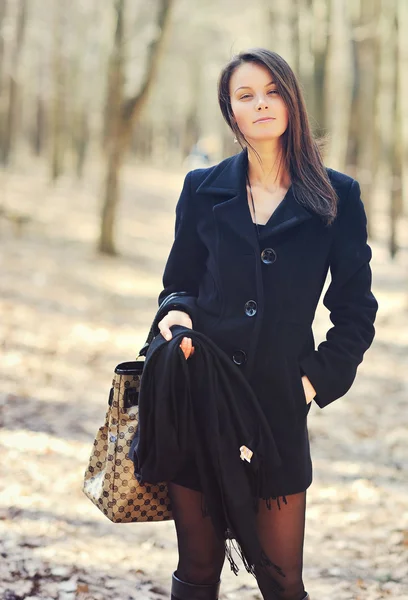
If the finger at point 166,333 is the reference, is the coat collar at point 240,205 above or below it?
above

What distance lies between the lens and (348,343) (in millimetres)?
2443

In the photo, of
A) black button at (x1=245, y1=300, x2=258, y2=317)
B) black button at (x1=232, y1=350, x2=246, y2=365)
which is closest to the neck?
black button at (x1=245, y1=300, x2=258, y2=317)

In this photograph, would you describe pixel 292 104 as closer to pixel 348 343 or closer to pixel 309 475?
pixel 348 343

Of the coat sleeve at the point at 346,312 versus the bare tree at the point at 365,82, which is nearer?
the coat sleeve at the point at 346,312

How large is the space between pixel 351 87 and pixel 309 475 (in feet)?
47.7

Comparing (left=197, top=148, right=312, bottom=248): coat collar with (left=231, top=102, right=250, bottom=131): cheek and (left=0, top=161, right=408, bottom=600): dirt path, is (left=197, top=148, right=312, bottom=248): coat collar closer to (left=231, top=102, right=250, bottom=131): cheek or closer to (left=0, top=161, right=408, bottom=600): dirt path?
(left=231, top=102, right=250, bottom=131): cheek

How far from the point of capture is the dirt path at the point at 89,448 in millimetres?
4031

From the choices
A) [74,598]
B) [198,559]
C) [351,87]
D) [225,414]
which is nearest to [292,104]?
[225,414]

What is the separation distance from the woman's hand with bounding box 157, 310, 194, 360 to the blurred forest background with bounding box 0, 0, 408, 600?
2.79ft

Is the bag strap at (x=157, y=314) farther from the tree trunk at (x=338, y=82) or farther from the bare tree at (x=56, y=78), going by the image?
the bare tree at (x=56, y=78)

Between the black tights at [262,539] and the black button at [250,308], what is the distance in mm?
597

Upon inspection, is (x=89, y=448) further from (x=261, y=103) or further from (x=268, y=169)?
(x=261, y=103)

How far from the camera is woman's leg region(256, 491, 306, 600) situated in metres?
2.48

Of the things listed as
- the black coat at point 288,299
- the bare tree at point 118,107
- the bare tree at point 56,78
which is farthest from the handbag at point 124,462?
the bare tree at point 56,78
